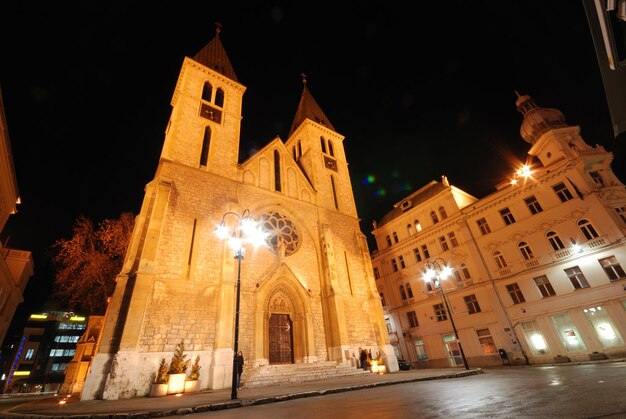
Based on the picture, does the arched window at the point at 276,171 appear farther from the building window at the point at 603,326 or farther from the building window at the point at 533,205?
the building window at the point at 603,326

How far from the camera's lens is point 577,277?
62.3ft

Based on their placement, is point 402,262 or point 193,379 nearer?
point 193,379

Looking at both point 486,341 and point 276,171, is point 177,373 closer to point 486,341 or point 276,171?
point 276,171

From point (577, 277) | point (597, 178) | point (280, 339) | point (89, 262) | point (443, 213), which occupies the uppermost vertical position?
point (443, 213)

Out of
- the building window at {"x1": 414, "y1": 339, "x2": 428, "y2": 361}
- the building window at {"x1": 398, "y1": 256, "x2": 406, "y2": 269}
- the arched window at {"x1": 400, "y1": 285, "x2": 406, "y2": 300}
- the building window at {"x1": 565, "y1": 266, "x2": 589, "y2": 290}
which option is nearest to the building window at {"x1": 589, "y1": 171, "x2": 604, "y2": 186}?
the building window at {"x1": 565, "y1": 266, "x2": 589, "y2": 290}

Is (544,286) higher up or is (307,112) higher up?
(307,112)

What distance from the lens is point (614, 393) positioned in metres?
4.43

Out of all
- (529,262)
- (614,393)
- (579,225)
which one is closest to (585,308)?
(529,262)

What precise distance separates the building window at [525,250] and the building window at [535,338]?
4.70m

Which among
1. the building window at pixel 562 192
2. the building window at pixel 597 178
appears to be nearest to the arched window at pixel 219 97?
the building window at pixel 562 192

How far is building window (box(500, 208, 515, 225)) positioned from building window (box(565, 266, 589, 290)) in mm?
5022

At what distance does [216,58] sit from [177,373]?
24595mm

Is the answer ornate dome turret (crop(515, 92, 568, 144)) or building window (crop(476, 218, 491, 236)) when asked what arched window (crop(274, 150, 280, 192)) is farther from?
ornate dome turret (crop(515, 92, 568, 144))

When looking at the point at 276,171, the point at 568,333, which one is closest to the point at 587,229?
→ the point at 568,333
